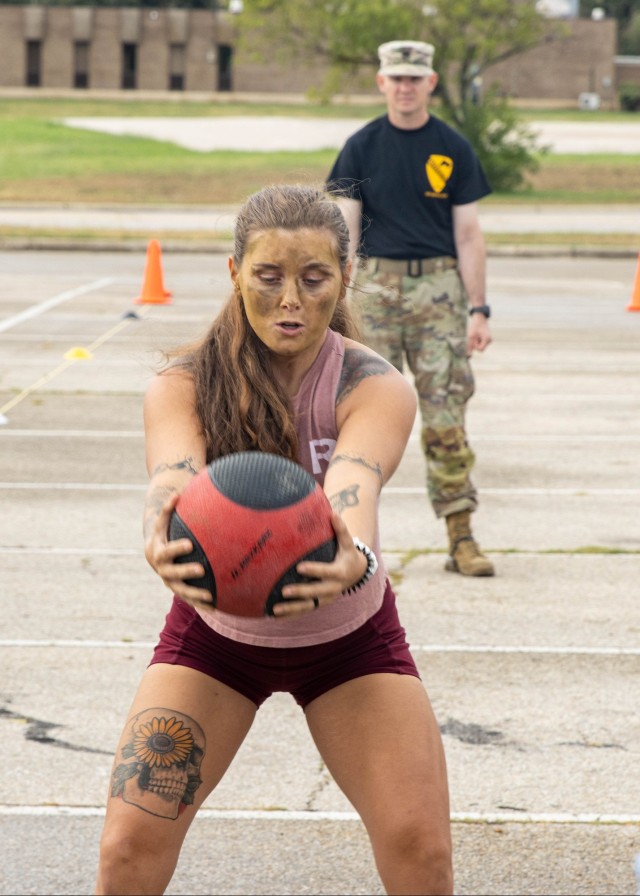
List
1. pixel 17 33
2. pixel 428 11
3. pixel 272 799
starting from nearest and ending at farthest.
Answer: pixel 272 799, pixel 428 11, pixel 17 33

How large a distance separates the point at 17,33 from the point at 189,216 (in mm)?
60195

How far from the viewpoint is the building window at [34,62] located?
90.4 meters

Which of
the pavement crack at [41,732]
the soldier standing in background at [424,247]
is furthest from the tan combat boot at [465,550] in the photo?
the pavement crack at [41,732]

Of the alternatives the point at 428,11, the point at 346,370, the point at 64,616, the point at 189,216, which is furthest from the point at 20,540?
the point at 428,11

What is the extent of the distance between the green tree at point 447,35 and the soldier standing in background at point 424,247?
29.7 metres

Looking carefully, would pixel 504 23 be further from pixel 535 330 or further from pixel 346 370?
pixel 346 370

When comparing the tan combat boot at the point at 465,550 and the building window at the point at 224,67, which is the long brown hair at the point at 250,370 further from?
the building window at the point at 224,67

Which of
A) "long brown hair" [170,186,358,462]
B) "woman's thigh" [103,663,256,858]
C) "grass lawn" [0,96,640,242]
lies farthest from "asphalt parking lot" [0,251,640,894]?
"grass lawn" [0,96,640,242]

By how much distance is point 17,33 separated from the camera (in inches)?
3504

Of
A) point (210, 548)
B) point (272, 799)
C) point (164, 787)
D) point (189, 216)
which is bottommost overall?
point (189, 216)

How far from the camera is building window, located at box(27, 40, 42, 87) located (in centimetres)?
9038

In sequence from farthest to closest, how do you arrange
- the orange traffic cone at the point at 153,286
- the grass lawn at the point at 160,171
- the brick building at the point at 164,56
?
1. the brick building at the point at 164,56
2. the grass lawn at the point at 160,171
3. the orange traffic cone at the point at 153,286

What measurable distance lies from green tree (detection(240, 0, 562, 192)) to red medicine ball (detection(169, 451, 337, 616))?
114 feet

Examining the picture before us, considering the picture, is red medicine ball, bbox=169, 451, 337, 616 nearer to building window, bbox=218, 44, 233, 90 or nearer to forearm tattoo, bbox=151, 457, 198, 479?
forearm tattoo, bbox=151, 457, 198, 479
